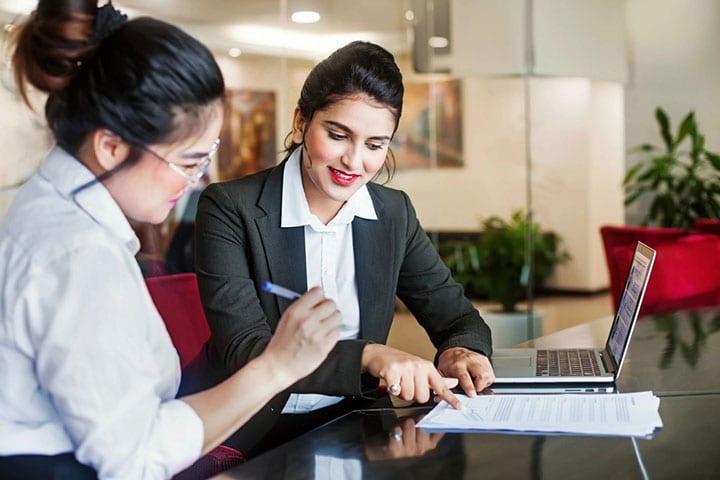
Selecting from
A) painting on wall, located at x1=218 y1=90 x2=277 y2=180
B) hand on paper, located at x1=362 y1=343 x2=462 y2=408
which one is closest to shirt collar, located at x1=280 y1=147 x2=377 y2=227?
hand on paper, located at x1=362 y1=343 x2=462 y2=408

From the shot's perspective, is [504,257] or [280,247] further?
[504,257]

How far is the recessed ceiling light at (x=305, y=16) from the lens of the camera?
6129 millimetres

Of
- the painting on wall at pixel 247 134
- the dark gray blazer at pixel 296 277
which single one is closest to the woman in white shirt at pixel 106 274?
the dark gray blazer at pixel 296 277

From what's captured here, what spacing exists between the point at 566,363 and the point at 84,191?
1.24 meters

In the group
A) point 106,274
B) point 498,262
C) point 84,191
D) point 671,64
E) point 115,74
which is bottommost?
point 498,262

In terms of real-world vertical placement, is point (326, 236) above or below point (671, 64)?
below

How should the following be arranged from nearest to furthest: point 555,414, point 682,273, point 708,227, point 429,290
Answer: point 555,414 < point 429,290 < point 682,273 < point 708,227

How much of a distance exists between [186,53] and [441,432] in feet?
2.49

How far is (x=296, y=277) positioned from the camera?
226 centimetres

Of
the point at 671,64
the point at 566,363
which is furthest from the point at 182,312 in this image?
the point at 671,64

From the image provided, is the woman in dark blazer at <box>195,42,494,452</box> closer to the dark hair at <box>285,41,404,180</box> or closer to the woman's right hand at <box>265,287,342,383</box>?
the dark hair at <box>285,41,404,180</box>

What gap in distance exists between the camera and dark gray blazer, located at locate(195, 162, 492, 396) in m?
2.02

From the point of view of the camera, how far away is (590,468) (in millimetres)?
1470

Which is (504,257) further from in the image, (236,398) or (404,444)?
(236,398)
